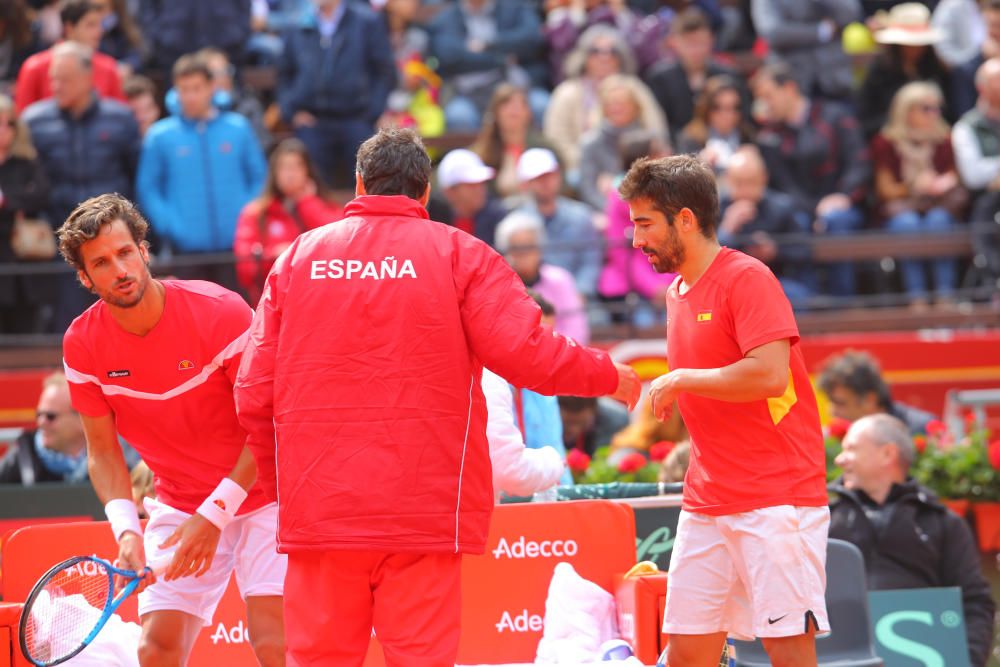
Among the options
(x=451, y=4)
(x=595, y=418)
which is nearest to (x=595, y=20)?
(x=451, y=4)

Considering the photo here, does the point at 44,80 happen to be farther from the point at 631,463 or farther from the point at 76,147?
the point at 631,463

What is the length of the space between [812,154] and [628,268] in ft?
6.94

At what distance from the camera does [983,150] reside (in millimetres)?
12234

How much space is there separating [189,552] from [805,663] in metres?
2.22

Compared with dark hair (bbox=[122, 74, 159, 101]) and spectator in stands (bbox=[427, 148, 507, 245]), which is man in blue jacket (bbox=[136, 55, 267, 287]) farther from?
spectator in stands (bbox=[427, 148, 507, 245])

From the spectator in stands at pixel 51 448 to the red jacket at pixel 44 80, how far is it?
3483 mm

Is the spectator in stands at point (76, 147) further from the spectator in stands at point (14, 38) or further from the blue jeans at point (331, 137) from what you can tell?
the spectator in stands at point (14, 38)

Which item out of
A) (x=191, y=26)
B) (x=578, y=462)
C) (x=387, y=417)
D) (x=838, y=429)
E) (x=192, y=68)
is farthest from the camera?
(x=191, y=26)

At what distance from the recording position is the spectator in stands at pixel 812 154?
40.9ft

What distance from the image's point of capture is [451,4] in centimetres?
1418

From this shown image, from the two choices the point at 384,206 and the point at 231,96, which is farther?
the point at 231,96

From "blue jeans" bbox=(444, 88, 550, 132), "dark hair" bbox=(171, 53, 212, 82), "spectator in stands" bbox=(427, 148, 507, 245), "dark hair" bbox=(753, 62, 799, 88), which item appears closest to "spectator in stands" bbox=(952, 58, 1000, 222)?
"dark hair" bbox=(753, 62, 799, 88)

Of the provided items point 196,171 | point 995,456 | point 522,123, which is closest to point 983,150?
point 522,123

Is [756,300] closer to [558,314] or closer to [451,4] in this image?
[558,314]
